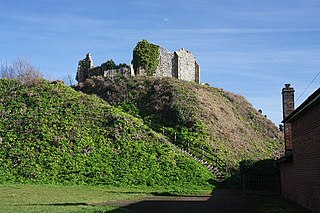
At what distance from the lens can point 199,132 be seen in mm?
37188

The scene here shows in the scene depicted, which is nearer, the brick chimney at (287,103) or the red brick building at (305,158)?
the red brick building at (305,158)

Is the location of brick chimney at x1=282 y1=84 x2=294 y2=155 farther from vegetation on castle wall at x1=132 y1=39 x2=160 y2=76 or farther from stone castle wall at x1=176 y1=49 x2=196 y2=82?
stone castle wall at x1=176 y1=49 x2=196 y2=82

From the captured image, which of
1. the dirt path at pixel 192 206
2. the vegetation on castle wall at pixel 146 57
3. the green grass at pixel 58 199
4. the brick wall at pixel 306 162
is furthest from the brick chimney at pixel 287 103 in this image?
the vegetation on castle wall at pixel 146 57

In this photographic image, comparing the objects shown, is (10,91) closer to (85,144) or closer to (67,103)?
(67,103)

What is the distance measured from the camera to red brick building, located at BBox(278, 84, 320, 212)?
46.2 ft

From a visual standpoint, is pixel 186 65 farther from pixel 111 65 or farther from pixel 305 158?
pixel 305 158

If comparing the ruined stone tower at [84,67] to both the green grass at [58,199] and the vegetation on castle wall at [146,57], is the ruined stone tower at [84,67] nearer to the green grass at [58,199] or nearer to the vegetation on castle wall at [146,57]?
the vegetation on castle wall at [146,57]

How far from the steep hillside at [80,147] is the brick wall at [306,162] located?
915cm

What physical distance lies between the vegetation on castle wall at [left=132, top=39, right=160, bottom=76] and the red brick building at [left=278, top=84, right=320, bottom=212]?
32.5 meters

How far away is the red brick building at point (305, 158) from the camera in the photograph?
14086 mm

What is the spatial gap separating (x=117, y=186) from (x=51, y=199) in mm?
8191

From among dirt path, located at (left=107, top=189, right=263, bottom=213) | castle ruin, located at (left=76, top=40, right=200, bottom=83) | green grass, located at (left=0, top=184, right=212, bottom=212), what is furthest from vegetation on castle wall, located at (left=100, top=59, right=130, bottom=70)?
dirt path, located at (left=107, top=189, right=263, bottom=213)

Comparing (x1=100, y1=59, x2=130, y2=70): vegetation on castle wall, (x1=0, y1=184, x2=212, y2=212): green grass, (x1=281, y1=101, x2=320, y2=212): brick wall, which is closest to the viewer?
(x1=281, y1=101, x2=320, y2=212): brick wall

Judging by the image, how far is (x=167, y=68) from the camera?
2131 inches
